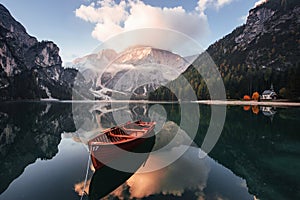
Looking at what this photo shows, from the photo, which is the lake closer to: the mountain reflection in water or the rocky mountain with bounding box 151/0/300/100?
the mountain reflection in water

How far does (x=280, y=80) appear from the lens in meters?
92.0

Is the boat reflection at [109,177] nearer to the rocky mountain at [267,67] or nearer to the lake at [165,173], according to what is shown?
the lake at [165,173]

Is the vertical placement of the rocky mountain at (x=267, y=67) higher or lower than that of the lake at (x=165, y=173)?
higher

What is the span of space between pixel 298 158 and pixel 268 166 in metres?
3.75

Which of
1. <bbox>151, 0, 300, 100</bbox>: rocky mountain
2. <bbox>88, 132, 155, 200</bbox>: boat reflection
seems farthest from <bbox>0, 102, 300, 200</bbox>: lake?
<bbox>151, 0, 300, 100</bbox>: rocky mountain

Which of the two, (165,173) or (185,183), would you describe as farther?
(165,173)

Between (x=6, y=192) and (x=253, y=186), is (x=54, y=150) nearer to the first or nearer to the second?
(x=6, y=192)

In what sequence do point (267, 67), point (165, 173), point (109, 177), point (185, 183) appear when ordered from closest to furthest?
point (185, 183) < point (109, 177) < point (165, 173) < point (267, 67)

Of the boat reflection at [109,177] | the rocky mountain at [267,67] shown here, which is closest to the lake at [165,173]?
the boat reflection at [109,177]

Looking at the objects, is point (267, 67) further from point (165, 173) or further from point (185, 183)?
point (185, 183)

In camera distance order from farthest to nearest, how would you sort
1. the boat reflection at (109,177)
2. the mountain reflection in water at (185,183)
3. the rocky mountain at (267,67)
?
the rocky mountain at (267,67)
the boat reflection at (109,177)
the mountain reflection in water at (185,183)

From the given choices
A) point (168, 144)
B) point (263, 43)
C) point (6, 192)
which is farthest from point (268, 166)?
point (263, 43)

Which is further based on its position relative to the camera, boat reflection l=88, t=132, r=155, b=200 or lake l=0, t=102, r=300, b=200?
boat reflection l=88, t=132, r=155, b=200

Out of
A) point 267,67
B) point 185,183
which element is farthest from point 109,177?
point 267,67
